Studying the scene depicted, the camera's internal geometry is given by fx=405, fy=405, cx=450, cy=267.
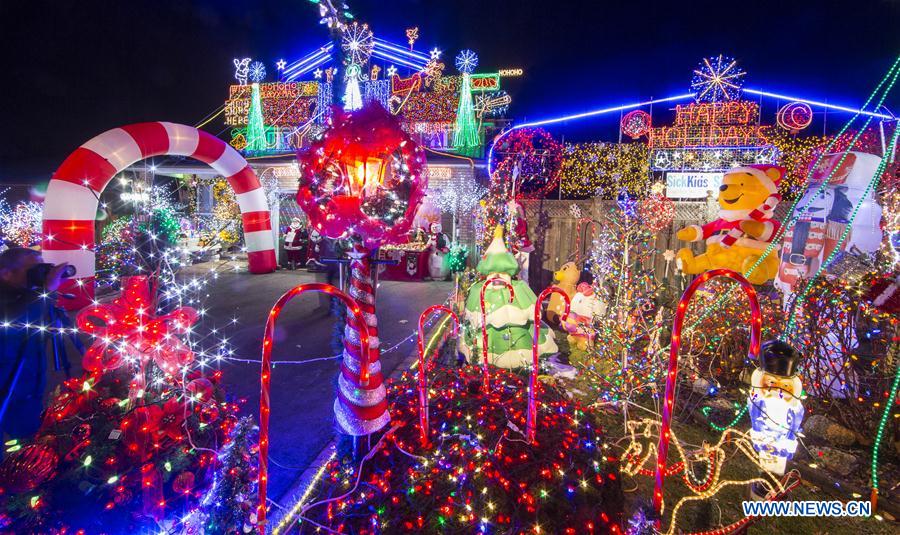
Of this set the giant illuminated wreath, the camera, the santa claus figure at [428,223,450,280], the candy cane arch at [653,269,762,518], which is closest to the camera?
the candy cane arch at [653,269,762,518]

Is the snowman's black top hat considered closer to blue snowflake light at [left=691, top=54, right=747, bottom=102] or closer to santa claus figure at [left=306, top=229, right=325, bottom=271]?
santa claus figure at [left=306, top=229, right=325, bottom=271]

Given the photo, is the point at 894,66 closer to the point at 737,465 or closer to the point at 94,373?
the point at 737,465

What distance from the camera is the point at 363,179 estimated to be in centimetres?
313

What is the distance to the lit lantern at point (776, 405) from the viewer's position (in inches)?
101

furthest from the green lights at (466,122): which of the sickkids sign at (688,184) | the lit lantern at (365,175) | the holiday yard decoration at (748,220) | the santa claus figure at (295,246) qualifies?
the lit lantern at (365,175)

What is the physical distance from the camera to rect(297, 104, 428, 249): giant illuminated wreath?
115 inches

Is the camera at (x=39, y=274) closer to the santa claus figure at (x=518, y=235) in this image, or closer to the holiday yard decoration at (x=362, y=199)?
the holiday yard decoration at (x=362, y=199)

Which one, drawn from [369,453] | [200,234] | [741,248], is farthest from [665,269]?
[200,234]

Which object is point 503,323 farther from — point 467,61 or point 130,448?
point 467,61

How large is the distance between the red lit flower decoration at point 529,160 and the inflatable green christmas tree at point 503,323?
4199 millimetres

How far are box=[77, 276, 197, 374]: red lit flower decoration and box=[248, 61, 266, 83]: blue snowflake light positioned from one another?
61.6 feet

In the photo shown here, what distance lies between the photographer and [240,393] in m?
4.54

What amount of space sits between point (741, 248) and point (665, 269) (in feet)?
13.7

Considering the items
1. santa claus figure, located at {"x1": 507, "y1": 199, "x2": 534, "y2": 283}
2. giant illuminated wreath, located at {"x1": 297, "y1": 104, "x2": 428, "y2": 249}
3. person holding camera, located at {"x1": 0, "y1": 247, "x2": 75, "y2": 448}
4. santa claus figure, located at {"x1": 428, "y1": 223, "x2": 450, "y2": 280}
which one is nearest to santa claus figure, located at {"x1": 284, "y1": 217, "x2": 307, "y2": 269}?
santa claus figure, located at {"x1": 428, "y1": 223, "x2": 450, "y2": 280}
